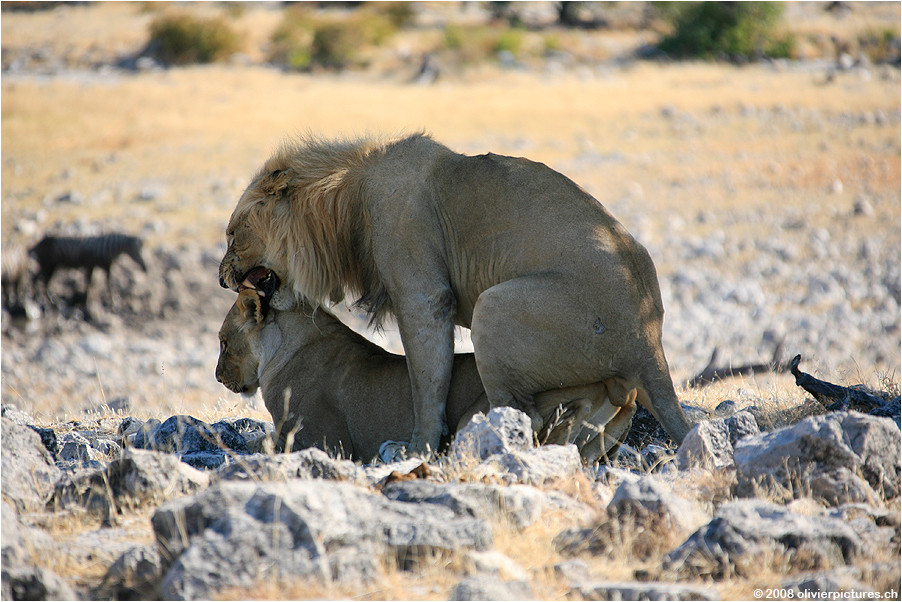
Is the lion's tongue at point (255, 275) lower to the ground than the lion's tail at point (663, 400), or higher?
higher

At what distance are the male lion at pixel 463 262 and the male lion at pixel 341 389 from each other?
6.1 inches

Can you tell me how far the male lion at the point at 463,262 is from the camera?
5750 mm

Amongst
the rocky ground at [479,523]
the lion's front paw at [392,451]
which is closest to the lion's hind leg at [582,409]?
the rocky ground at [479,523]

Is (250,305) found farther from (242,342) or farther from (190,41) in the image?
(190,41)

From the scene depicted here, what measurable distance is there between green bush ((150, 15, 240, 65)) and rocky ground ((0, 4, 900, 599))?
53.1 inches

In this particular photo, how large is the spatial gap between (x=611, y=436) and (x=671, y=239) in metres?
13.1

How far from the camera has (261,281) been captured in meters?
6.88

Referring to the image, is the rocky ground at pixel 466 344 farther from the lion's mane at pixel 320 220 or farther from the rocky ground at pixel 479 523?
the lion's mane at pixel 320 220

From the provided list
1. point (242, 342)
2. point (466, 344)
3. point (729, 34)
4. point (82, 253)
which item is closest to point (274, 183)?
point (242, 342)

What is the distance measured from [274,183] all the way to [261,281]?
682mm

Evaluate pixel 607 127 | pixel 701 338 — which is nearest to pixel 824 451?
pixel 701 338

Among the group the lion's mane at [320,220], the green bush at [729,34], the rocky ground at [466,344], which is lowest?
the green bush at [729,34]

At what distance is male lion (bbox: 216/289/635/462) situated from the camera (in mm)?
5961

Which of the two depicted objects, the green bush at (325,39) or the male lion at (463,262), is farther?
the green bush at (325,39)
